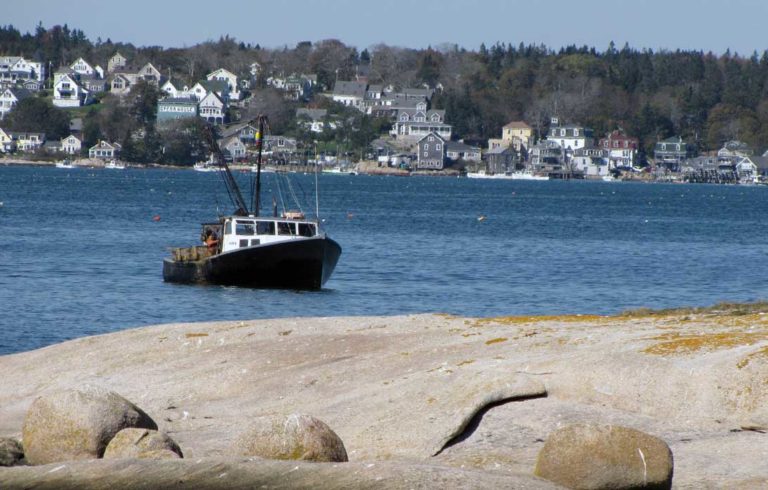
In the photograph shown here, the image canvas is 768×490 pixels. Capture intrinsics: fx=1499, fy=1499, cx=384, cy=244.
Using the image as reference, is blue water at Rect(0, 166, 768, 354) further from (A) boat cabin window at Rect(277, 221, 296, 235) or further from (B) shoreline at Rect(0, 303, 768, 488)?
(B) shoreline at Rect(0, 303, 768, 488)

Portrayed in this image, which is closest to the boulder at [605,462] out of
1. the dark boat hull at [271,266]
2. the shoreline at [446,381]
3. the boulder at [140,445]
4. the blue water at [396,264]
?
the shoreline at [446,381]

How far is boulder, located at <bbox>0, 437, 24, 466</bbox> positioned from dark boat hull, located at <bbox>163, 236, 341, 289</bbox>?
1138 inches

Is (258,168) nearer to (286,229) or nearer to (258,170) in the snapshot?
(258,170)

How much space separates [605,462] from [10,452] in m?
6.17

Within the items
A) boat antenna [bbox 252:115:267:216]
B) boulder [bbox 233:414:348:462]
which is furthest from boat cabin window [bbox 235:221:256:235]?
boulder [bbox 233:414:348:462]

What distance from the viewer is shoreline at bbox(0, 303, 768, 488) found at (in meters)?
15.4

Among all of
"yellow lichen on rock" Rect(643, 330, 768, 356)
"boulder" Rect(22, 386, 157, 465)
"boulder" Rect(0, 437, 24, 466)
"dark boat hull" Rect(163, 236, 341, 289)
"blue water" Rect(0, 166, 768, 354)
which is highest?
"yellow lichen on rock" Rect(643, 330, 768, 356)

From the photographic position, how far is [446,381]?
16.8 meters

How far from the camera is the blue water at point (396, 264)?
39531 mm

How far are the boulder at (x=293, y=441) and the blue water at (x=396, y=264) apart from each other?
15.4m

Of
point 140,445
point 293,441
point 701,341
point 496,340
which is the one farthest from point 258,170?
point 293,441

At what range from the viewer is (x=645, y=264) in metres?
59.1

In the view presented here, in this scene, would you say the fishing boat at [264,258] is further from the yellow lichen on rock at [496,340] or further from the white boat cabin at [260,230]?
the yellow lichen on rock at [496,340]

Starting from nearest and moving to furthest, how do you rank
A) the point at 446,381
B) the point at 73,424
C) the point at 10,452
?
the point at 73,424 < the point at 10,452 < the point at 446,381
